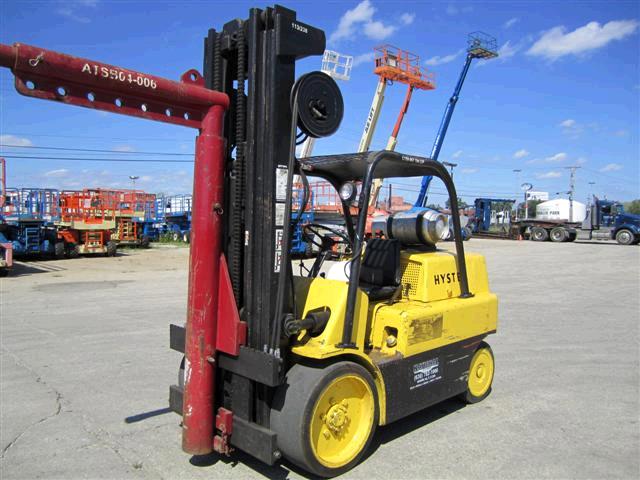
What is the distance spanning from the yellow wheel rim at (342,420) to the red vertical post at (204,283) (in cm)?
76

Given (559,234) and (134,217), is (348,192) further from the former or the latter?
(559,234)

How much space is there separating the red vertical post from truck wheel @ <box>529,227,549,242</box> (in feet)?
125

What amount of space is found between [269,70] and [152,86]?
82cm

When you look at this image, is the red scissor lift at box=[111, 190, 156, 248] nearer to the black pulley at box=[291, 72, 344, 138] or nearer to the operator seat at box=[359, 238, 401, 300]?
the operator seat at box=[359, 238, 401, 300]

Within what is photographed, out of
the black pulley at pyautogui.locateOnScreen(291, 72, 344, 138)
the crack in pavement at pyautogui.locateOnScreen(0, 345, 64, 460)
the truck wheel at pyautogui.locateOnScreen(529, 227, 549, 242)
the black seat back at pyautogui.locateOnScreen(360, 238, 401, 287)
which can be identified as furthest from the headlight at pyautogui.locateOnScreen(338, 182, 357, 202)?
the truck wheel at pyautogui.locateOnScreen(529, 227, 549, 242)

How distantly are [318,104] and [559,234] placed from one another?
122 ft

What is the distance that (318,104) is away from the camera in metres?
3.64

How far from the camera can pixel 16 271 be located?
1700 cm

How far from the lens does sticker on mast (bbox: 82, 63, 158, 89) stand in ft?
9.21

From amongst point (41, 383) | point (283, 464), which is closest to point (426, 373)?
point (283, 464)

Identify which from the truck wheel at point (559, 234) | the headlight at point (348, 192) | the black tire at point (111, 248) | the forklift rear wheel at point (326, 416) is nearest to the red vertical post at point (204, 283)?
the forklift rear wheel at point (326, 416)

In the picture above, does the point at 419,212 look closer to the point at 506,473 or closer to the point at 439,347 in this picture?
the point at 439,347

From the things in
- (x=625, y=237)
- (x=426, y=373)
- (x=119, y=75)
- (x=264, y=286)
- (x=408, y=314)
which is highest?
(x=119, y=75)

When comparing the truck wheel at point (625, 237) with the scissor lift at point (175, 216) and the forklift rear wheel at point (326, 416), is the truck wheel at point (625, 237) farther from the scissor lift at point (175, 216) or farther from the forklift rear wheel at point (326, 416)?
the forklift rear wheel at point (326, 416)
